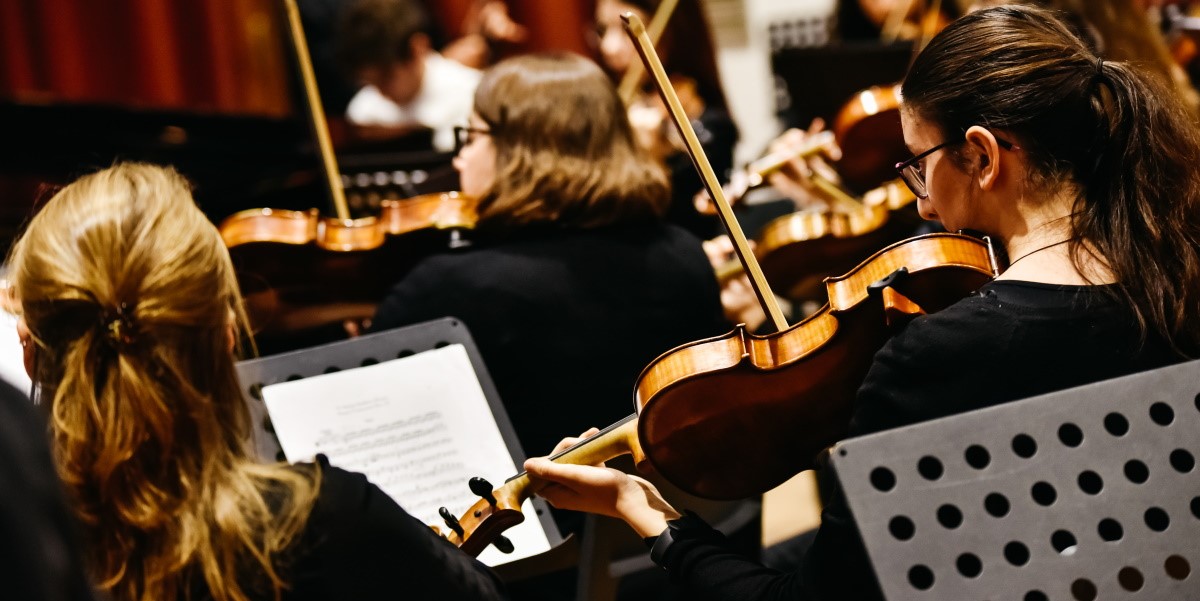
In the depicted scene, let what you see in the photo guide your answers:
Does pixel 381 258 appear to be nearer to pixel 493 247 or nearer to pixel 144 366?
pixel 493 247

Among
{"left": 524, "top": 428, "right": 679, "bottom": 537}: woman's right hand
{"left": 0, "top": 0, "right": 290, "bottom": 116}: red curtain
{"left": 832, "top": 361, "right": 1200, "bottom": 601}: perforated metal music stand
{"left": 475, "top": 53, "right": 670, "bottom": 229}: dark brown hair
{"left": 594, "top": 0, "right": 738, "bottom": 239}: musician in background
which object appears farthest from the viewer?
{"left": 0, "top": 0, "right": 290, "bottom": 116}: red curtain

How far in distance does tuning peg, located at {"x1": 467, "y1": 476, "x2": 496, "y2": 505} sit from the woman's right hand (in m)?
0.05

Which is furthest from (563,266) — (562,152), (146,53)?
(146,53)

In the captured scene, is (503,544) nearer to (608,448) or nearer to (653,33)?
(608,448)

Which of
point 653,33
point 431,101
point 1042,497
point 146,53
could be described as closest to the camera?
point 1042,497

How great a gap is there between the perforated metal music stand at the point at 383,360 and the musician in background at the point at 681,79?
1331mm

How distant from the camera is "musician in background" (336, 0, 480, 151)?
420 centimetres

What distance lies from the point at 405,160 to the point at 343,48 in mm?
1412

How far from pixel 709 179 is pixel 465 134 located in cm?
79

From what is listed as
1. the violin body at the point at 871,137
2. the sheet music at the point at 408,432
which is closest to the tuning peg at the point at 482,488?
the sheet music at the point at 408,432

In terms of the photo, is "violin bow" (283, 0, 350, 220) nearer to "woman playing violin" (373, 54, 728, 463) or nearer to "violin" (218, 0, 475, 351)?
"violin" (218, 0, 475, 351)

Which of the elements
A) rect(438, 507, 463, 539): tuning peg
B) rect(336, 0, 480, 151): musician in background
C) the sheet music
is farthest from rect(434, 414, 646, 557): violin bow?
rect(336, 0, 480, 151): musician in background

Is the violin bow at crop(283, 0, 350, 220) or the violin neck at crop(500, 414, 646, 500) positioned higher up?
the violin bow at crop(283, 0, 350, 220)

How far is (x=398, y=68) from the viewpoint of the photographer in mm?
4242
